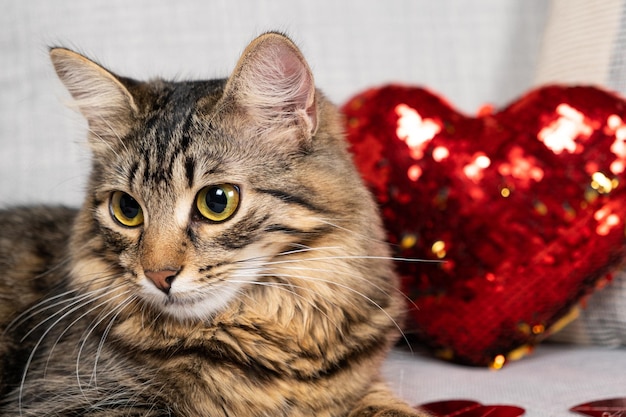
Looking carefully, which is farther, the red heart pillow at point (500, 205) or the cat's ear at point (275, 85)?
the red heart pillow at point (500, 205)

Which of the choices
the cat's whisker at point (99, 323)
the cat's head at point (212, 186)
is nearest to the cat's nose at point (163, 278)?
the cat's head at point (212, 186)

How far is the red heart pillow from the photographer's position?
1.35m

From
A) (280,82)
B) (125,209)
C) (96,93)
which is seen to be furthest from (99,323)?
(280,82)

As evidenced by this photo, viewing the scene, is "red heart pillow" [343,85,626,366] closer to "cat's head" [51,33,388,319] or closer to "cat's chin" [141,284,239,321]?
"cat's head" [51,33,388,319]

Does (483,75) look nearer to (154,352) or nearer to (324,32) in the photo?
(324,32)

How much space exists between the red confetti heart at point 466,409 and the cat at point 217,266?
0.27ft

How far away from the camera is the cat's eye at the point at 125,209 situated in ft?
3.77

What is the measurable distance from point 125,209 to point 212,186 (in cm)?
18

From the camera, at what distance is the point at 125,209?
45.8 inches

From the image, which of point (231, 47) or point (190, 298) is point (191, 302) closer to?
point (190, 298)

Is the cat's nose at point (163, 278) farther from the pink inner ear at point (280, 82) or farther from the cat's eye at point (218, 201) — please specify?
the pink inner ear at point (280, 82)

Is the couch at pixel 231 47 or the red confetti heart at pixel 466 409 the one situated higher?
the couch at pixel 231 47

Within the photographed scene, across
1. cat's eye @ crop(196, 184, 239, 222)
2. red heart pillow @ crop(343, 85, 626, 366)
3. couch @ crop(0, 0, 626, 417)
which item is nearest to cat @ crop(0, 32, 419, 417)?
cat's eye @ crop(196, 184, 239, 222)

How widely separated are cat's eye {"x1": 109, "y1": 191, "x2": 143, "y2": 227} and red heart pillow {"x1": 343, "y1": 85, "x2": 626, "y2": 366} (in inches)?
20.8
